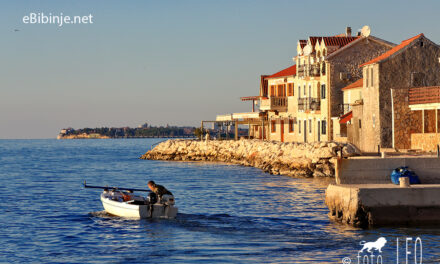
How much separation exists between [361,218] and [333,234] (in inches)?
48.2

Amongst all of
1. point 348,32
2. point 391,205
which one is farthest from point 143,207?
point 348,32

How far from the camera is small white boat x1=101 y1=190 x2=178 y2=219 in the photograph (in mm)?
30922

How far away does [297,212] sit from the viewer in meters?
34.4

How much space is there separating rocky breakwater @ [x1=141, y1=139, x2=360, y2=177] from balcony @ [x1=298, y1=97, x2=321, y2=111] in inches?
200

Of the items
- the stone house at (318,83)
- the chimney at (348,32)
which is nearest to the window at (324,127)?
the stone house at (318,83)

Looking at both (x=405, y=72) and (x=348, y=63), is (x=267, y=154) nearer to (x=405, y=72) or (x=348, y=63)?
(x=348, y=63)

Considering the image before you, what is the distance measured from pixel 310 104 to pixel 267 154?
684 cm

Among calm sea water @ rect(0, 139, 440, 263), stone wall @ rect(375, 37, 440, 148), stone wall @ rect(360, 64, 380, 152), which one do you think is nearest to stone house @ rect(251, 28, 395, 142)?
stone wall @ rect(360, 64, 380, 152)

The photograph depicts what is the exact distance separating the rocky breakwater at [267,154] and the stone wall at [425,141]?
14.2 feet

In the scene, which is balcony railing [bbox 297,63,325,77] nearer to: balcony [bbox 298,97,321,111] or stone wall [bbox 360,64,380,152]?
balcony [bbox 298,97,321,111]

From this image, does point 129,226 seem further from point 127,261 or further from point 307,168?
point 307,168

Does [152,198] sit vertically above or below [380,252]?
above

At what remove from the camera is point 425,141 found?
44.1 meters

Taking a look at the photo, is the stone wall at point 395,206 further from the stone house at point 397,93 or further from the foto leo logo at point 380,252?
the stone house at point 397,93
